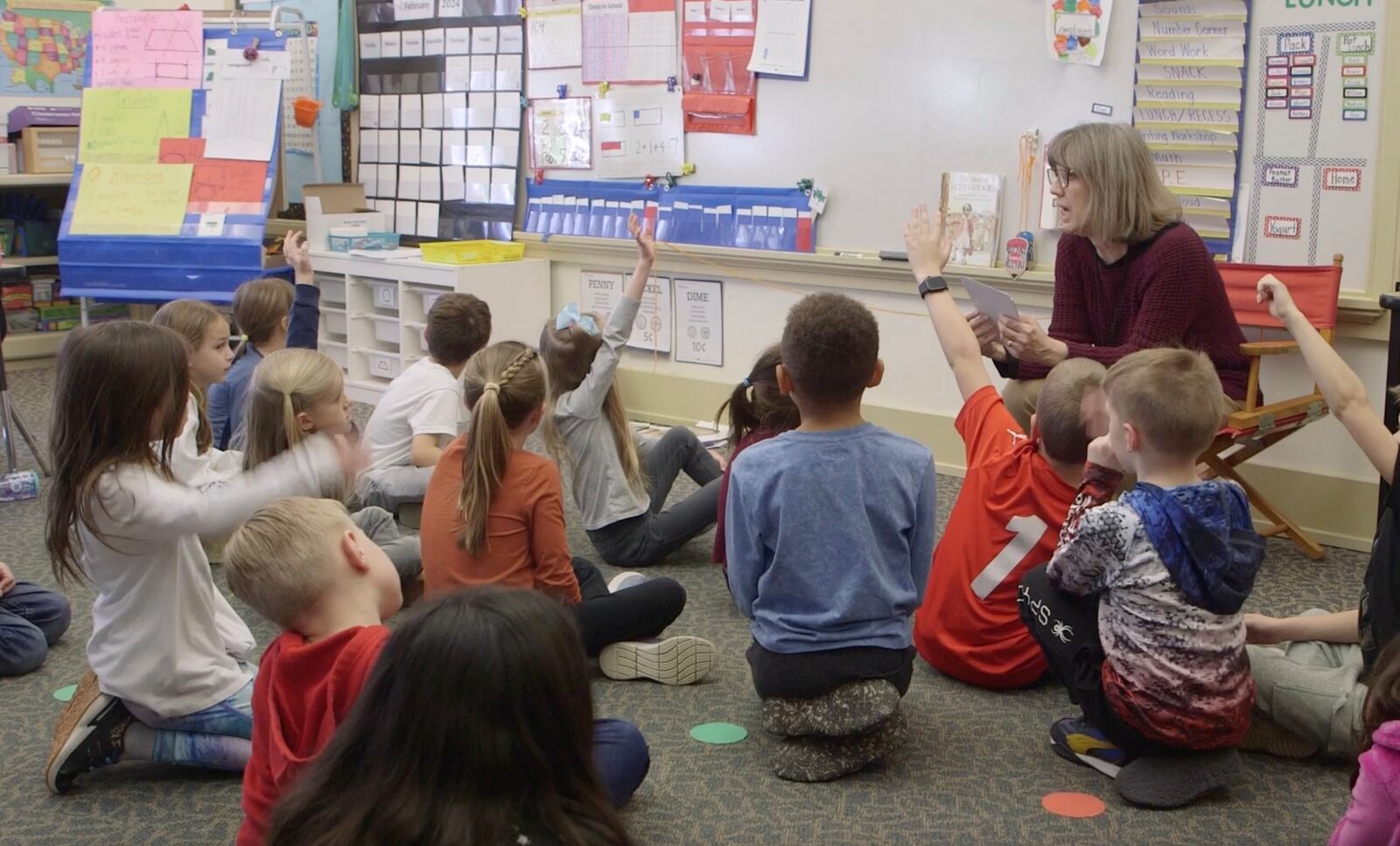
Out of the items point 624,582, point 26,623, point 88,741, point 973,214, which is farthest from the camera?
point 973,214

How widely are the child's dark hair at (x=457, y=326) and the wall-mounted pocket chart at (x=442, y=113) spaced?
2.15 meters

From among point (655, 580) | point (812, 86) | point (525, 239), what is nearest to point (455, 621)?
point (655, 580)

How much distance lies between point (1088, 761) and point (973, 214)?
2363 mm

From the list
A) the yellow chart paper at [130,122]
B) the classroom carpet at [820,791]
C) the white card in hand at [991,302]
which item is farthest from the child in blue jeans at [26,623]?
the yellow chart paper at [130,122]

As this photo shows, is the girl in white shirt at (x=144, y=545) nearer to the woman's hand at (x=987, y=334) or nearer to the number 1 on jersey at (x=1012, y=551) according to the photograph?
the number 1 on jersey at (x=1012, y=551)

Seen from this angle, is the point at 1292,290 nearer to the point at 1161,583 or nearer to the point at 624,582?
the point at 1161,583

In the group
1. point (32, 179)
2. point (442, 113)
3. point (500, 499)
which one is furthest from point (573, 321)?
point (32, 179)

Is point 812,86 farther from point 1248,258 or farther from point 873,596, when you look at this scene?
point 873,596

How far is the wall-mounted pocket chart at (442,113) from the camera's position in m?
5.76

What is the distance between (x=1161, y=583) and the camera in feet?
7.31

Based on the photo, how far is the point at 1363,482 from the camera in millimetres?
3820

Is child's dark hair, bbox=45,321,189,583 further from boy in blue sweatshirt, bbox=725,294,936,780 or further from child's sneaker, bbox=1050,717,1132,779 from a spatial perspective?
child's sneaker, bbox=1050,717,1132,779

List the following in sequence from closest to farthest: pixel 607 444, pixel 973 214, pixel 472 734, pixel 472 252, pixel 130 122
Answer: pixel 472 734, pixel 607 444, pixel 973 214, pixel 472 252, pixel 130 122

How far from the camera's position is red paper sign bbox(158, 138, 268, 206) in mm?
5828
